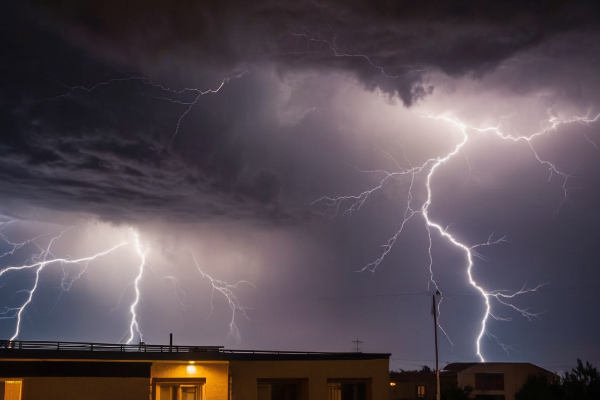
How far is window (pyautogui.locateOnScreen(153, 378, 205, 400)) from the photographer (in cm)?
1978

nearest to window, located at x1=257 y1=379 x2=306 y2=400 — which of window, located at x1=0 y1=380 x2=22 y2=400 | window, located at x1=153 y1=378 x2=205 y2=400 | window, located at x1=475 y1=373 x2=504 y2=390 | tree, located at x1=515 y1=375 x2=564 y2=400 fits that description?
window, located at x1=153 y1=378 x2=205 y2=400

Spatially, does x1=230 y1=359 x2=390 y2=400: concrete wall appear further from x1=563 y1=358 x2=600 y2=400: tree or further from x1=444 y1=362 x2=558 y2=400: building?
x1=444 y1=362 x2=558 y2=400: building

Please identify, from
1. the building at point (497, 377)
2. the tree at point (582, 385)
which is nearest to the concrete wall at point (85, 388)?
the tree at point (582, 385)

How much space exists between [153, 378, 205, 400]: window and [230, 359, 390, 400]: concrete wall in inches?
44.6

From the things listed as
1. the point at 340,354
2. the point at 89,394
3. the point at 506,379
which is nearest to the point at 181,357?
the point at 89,394

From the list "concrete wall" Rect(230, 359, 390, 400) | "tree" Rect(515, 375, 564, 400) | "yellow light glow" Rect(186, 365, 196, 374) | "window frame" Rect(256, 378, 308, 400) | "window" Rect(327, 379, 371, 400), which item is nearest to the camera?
"yellow light glow" Rect(186, 365, 196, 374)

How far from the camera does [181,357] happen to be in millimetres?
19922

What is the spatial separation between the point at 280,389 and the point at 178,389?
12.0 feet

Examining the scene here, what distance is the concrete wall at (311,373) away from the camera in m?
21.2

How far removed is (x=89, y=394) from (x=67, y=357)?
3.58ft

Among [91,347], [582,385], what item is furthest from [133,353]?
[582,385]

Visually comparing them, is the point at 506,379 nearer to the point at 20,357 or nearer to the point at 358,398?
the point at 358,398

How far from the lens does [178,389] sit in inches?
789

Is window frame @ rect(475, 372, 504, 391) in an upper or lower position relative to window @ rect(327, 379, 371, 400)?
upper
